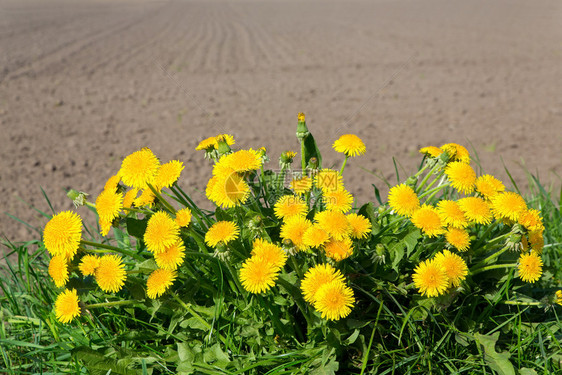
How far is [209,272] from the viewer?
1.76 metres

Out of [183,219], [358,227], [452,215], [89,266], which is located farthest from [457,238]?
[89,266]

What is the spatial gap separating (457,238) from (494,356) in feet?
1.50

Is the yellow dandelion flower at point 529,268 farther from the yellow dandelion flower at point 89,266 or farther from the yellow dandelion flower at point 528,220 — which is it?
the yellow dandelion flower at point 89,266

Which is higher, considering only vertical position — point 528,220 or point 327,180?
→ point 327,180

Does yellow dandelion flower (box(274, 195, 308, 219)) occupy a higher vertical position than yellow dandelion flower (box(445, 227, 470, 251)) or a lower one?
higher

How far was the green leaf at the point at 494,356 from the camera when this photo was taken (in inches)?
59.8

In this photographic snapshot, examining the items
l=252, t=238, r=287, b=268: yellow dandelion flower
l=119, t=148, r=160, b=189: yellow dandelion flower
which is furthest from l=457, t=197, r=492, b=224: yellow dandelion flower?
l=119, t=148, r=160, b=189: yellow dandelion flower

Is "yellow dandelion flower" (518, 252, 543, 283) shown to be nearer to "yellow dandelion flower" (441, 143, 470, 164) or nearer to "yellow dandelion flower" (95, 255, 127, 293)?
"yellow dandelion flower" (441, 143, 470, 164)

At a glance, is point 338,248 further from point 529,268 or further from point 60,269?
point 60,269

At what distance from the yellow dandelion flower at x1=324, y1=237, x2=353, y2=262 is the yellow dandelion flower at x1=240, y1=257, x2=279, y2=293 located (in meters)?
0.17

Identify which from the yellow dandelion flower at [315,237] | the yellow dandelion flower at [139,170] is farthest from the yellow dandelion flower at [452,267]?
the yellow dandelion flower at [139,170]

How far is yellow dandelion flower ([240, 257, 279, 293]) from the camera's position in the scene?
1.32 metres

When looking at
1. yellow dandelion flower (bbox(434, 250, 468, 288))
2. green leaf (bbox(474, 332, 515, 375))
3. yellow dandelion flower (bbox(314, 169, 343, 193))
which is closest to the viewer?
yellow dandelion flower (bbox(434, 250, 468, 288))

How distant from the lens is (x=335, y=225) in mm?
1389
